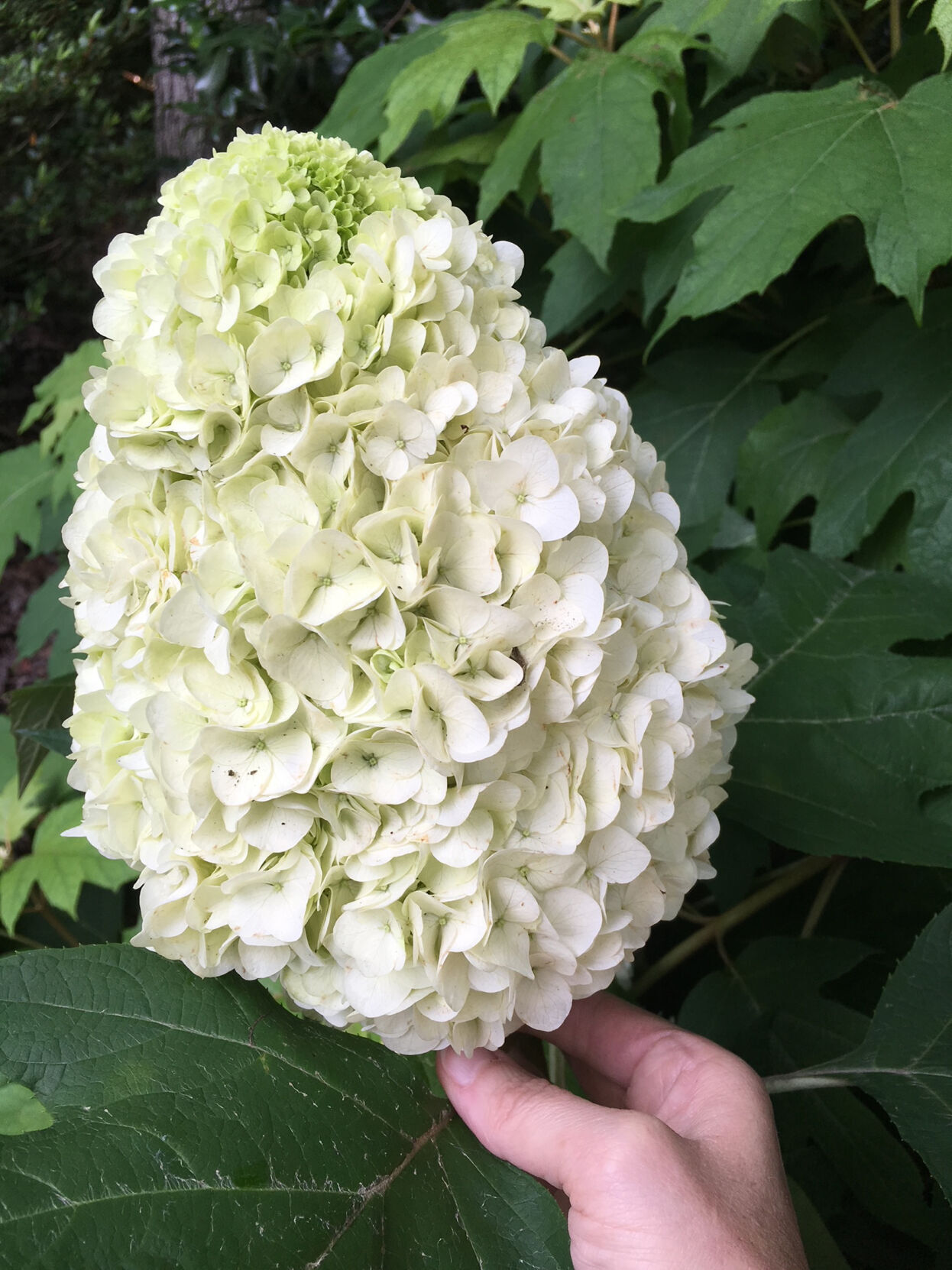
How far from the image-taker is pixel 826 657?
101cm

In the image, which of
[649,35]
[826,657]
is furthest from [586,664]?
[649,35]

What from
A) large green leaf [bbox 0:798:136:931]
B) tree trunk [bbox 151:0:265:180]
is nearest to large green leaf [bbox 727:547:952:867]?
large green leaf [bbox 0:798:136:931]

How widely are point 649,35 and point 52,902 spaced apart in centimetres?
131

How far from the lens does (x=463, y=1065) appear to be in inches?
28.6

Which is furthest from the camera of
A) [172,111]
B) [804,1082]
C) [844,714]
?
[172,111]

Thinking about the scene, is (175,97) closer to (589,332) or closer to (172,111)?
(172,111)

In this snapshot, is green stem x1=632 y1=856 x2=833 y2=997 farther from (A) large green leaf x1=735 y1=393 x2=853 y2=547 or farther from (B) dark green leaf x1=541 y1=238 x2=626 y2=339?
(B) dark green leaf x1=541 y1=238 x2=626 y2=339

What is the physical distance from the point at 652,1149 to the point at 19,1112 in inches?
15.5

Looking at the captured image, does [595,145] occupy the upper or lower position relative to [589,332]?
upper

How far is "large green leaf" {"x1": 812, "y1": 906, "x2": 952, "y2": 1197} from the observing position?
73 cm

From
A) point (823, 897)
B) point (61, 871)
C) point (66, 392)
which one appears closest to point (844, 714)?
point (823, 897)

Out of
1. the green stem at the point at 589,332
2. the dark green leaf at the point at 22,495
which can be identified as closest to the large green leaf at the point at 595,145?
the green stem at the point at 589,332

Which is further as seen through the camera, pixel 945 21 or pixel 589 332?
pixel 589 332

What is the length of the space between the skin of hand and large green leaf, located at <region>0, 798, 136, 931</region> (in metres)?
0.64
